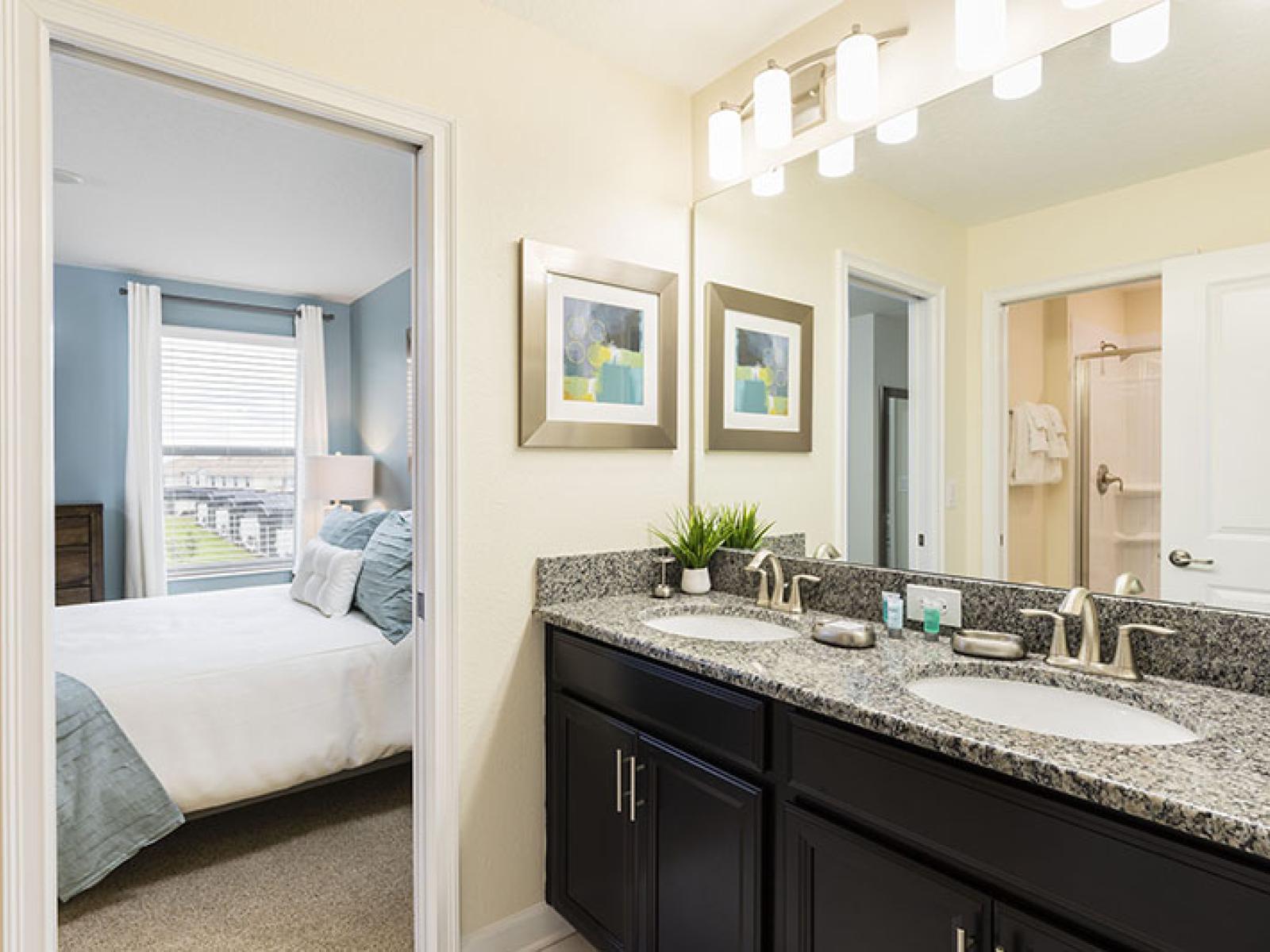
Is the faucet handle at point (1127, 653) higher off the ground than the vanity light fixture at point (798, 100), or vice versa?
the vanity light fixture at point (798, 100)

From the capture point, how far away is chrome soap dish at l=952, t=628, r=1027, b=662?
53.7 inches

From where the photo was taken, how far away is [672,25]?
6.23 feet

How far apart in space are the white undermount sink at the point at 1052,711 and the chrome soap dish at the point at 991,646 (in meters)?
0.07

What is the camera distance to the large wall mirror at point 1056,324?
4.09 ft

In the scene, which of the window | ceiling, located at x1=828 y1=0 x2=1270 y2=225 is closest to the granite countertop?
ceiling, located at x1=828 y1=0 x2=1270 y2=225

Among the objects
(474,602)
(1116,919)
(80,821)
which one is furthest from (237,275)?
(1116,919)

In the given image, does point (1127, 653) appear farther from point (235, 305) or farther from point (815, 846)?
point (235, 305)

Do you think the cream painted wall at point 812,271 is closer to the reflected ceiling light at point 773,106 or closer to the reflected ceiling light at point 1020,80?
the reflected ceiling light at point 773,106

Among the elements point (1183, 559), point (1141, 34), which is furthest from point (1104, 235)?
point (1183, 559)

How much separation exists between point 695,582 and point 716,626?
0.20m

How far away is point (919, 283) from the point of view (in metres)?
1.72

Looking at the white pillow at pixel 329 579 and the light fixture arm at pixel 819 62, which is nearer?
the light fixture arm at pixel 819 62

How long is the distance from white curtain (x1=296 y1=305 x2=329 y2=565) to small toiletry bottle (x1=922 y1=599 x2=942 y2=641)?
4.36 m

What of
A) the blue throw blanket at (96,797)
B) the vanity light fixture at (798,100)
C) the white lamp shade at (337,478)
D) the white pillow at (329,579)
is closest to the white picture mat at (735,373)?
the vanity light fixture at (798,100)
